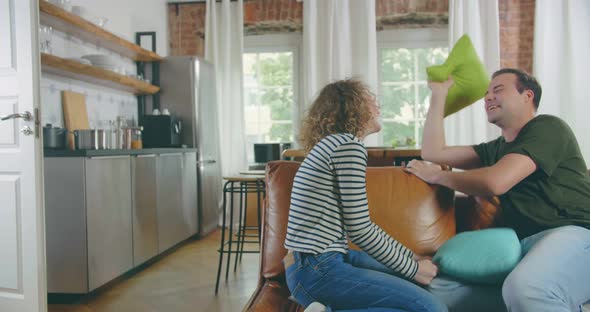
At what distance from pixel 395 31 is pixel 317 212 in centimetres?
448

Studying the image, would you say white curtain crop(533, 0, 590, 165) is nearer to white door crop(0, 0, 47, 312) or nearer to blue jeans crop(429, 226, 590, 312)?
blue jeans crop(429, 226, 590, 312)

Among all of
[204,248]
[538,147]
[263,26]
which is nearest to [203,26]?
[263,26]

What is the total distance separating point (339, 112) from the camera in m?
1.68

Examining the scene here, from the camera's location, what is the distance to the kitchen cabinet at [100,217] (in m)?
2.99

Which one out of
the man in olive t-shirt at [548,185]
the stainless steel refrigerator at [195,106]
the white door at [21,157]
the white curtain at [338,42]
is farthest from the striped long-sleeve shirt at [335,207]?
the white curtain at [338,42]

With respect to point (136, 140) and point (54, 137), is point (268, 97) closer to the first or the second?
point (136, 140)

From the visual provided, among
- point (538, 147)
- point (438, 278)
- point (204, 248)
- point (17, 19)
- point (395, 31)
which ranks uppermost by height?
point (395, 31)

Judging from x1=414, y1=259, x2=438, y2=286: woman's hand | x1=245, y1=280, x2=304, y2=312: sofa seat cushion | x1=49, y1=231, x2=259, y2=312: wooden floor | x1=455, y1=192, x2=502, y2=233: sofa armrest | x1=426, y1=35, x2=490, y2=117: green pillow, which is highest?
x1=426, y1=35, x2=490, y2=117: green pillow

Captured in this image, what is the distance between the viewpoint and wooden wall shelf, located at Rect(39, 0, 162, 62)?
3389 millimetres

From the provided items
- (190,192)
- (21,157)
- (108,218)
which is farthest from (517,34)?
(21,157)

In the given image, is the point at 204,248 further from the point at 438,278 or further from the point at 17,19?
the point at 438,278

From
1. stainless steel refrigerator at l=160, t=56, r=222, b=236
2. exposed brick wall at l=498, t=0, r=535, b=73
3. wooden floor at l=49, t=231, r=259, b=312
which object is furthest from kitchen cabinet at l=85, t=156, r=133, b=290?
exposed brick wall at l=498, t=0, r=535, b=73

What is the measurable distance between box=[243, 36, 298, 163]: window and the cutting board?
7.10ft

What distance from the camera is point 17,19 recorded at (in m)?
2.61
